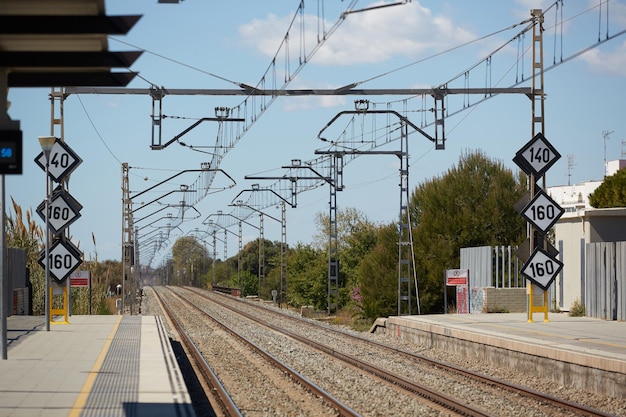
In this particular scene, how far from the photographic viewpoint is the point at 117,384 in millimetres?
14578

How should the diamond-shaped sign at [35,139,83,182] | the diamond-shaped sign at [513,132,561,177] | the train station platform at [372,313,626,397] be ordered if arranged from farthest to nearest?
the diamond-shaped sign at [513,132,561,177], the diamond-shaped sign at [35,139,83,182], the train station platform at [372,313,626,397]

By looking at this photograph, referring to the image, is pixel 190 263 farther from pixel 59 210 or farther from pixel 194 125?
pixel 59 210

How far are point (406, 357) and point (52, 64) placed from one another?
1634 centimetres

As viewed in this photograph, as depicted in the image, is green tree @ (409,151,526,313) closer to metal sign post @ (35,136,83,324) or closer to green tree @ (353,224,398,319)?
green tree @ (353,224,398,319)

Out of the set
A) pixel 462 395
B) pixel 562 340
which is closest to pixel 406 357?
pixel 562 340

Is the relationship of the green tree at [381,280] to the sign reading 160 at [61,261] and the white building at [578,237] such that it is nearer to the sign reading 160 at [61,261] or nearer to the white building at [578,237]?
the white building at [578,237]

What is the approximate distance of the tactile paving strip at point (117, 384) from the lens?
1217cm

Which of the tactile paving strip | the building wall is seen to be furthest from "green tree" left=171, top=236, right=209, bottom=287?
the tactile paving strip

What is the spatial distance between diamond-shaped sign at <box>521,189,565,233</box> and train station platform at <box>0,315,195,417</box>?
9.91 metres

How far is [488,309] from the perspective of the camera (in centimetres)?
3547

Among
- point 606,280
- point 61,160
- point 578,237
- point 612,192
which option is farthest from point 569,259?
point 612,192

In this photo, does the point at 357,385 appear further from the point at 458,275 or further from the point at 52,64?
the point at 458,275

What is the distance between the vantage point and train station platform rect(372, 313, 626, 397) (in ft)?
55.3

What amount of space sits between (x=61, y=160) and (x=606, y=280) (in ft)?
49.5
